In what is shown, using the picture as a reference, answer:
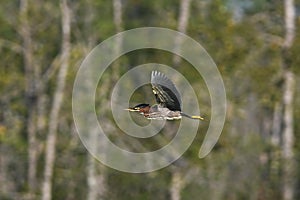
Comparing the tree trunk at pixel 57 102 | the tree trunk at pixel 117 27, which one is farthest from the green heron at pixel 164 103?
the tree trunk at pixel 57 102

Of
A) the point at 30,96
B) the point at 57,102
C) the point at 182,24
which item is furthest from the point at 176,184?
the point at 30,96

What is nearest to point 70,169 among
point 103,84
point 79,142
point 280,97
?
point 79,142

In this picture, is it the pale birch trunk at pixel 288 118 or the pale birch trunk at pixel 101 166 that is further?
the pale birch trunk at pixel 101 166

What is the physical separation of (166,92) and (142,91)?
12435 millimetres

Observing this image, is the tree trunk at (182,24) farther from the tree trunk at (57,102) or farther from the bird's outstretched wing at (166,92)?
the bird's outstretched wing at (166,92)

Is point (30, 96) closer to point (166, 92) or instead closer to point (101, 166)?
point (101, 166)

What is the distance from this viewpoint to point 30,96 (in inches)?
1157

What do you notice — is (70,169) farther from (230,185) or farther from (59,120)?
(230,185)

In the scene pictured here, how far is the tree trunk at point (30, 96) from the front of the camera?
2858 centimetres

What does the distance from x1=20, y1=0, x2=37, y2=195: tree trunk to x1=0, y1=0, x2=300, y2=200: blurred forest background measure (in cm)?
3

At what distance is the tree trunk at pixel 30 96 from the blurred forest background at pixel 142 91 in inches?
1.4

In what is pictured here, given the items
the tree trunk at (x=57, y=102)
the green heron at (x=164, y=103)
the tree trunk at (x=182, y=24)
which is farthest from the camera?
the tree trunk at (x=57, y=102)

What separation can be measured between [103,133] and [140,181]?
5.77ft

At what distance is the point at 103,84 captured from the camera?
27984mm
